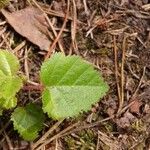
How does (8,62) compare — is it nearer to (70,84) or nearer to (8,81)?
(8,81)

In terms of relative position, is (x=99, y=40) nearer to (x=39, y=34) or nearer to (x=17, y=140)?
(x=39, y=34)

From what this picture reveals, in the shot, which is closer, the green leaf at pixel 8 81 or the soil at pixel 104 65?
the green leaf at pixel 8 81

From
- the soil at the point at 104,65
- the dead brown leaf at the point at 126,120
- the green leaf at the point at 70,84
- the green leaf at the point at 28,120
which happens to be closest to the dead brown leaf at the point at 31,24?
the soil at the point at 104,65

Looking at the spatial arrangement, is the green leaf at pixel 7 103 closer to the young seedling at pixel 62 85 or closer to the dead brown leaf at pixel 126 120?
the young seedling at pixel 62 85

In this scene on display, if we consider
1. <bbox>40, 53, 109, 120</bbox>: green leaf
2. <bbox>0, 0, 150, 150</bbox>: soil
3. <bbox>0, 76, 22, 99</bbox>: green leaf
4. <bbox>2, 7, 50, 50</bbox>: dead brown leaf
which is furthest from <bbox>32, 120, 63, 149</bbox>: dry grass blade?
<bbox>2, 7, 50, 50</bbox>: dead brown leaf

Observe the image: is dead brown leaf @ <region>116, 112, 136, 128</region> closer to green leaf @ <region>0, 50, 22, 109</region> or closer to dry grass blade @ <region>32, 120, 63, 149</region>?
dry grass blade @ <region>32, 120, 63, 149</region>

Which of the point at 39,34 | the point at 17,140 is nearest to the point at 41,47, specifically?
the point at 39,34
